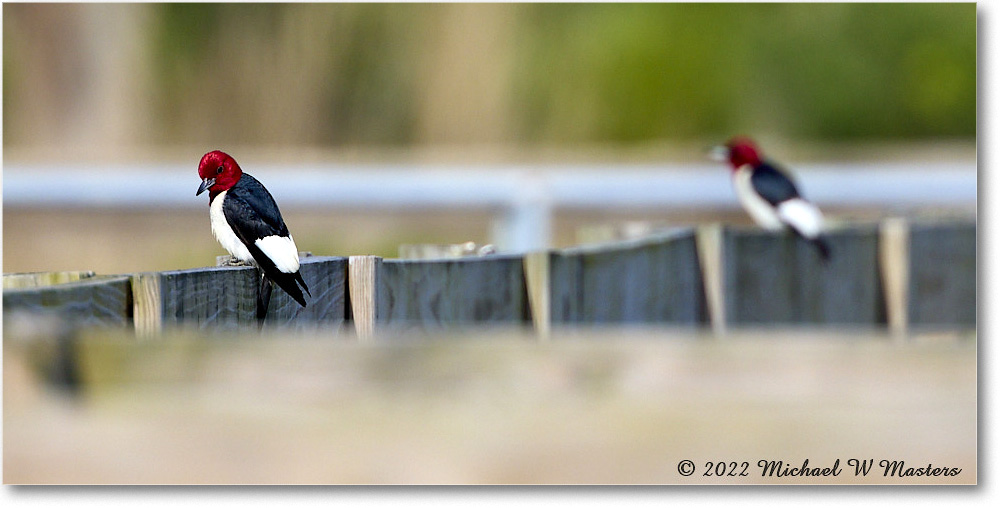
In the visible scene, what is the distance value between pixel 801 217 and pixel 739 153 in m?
2.87

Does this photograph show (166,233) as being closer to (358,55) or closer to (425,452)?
(358,55)

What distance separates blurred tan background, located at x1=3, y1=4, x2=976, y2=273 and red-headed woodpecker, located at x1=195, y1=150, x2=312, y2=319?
9.52 ft

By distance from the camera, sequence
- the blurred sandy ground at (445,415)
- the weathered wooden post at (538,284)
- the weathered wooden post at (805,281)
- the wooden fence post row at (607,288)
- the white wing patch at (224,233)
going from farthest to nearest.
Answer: the weathered wooden post at (805,281)
the white wing patch at (224,233)
the weathered wooden post at (538,284)
the wooden fence post row at (607,288)
the blurred sandy ground at (445,415)

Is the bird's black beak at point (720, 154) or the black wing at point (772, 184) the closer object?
the black wing at point (772, 184)

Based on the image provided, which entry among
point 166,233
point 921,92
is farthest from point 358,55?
point 921,92

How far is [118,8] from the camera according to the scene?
713 cm

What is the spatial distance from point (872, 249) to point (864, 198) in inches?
91.2

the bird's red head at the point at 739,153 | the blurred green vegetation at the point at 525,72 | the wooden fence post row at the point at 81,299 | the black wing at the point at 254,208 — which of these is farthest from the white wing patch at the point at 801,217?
the wooden fence post row at the point at 81,299

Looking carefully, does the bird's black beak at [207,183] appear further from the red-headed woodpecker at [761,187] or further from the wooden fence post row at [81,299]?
the red-headed woodpecker at [761,187]

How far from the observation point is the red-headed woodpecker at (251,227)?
1899 millimetres

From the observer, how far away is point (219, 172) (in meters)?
2.78

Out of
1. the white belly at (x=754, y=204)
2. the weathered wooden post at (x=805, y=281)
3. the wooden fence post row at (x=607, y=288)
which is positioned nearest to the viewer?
the wooden fence post row at (x=607, y=288)

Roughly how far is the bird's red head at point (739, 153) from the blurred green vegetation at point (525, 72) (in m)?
0.49

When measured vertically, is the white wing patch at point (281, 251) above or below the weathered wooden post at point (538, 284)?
above
